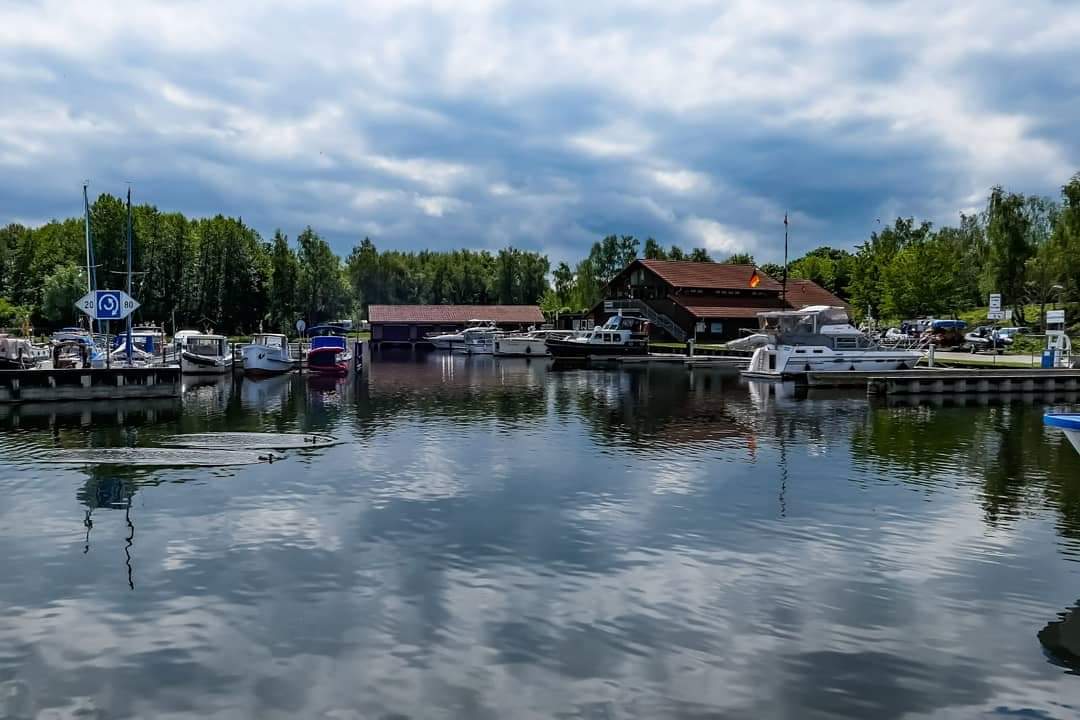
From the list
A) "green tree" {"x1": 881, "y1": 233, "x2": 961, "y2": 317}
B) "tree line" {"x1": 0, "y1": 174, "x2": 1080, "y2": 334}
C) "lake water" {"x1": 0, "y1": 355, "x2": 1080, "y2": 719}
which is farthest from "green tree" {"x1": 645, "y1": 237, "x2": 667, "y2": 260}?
"lake water" {"x1": 0, "y1": 355, "x2": 1080, "y2": 719}

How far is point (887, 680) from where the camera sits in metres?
9.47

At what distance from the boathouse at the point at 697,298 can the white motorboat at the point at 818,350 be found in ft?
98.9

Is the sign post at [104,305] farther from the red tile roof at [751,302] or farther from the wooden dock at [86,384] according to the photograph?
the red tile roof at [751,302]

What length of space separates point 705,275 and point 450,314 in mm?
38994

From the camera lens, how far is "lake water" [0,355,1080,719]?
9242 mm

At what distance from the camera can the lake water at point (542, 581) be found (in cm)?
924

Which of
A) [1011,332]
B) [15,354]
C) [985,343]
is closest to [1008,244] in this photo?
[1011,332]

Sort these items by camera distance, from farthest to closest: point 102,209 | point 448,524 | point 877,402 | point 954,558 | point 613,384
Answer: point 102,209, point 613,384, point 877,402, point 448,524, point 954,558

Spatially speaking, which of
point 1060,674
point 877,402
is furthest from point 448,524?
point 877,402

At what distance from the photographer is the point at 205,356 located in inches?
2126

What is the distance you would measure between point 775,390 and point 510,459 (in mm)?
26435

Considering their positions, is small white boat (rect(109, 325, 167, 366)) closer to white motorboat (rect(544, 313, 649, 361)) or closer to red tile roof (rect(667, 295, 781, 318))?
white motorboat (rect(544, 313, 649, 361))

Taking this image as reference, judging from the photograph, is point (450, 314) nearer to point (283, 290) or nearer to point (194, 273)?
point (283, 290)

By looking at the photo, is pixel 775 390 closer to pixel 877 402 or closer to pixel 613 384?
pixel 877 402
